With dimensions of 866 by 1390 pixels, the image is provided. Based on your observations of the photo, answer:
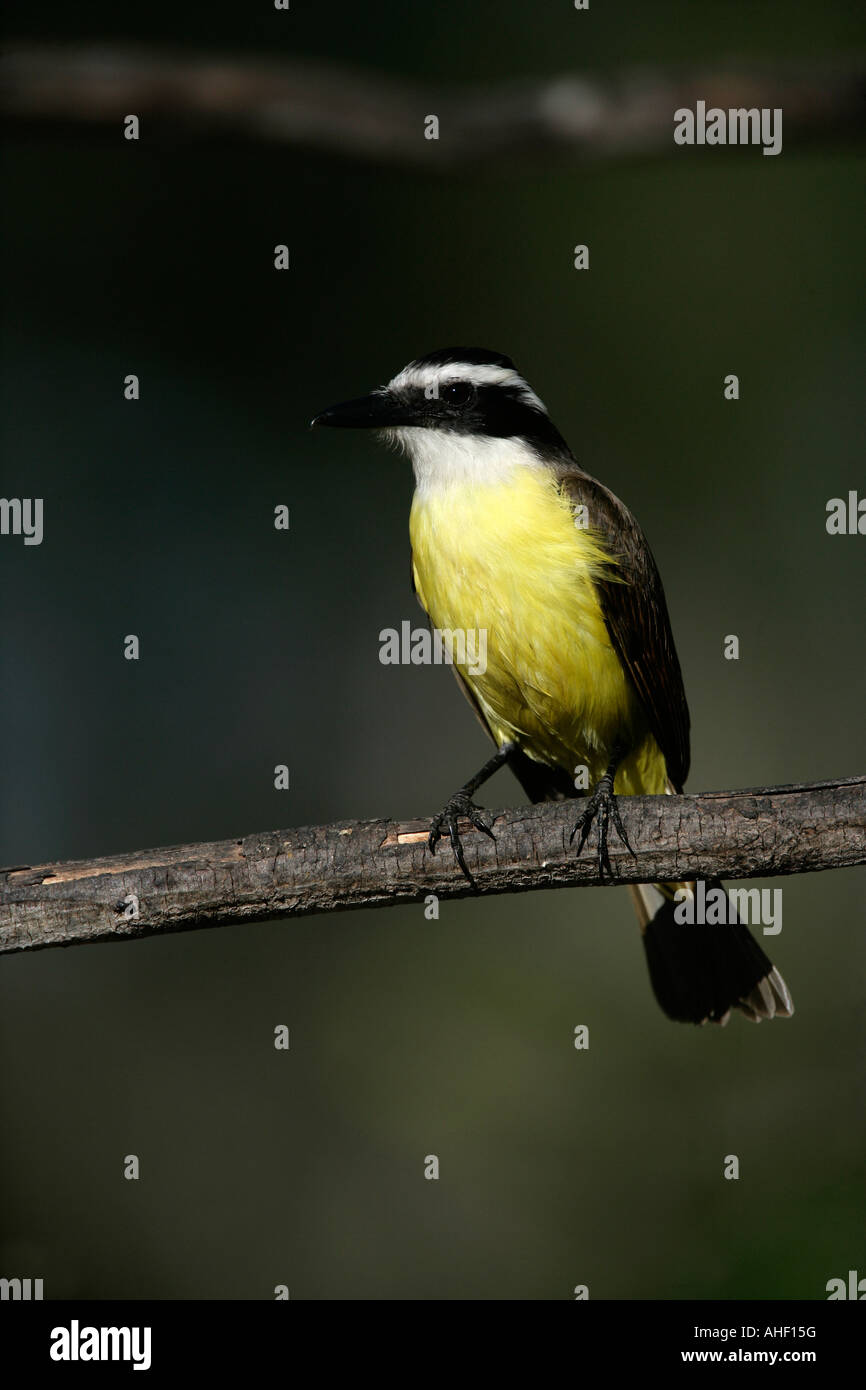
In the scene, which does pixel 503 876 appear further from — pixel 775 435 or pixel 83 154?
pixel 83 154

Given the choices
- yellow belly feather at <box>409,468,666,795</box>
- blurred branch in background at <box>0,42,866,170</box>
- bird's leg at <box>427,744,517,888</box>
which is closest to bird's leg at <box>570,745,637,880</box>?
bird's leg at <box>427,744,517,888</box>

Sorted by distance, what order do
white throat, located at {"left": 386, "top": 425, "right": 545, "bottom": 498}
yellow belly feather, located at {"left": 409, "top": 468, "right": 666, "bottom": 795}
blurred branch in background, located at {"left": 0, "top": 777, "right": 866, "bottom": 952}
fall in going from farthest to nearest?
white throat, located at {"left": 386, "top": 425, "right": 545, "bottom": 498} < yellow belly feather, located at {"left": 409, "top": 468, "right": 666, "bottom": 795} < blurred branch in background, located at {"left": 0, "top": 777, "right": 866, "bottom": 952}

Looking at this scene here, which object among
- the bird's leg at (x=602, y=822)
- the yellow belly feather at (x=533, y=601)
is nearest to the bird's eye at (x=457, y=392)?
the yellow belly feather at (x=533, y=601)

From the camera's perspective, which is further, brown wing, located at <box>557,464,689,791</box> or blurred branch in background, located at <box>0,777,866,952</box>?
brown wing, located at <box>557,464,689,791</box>

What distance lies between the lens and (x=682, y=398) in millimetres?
7711

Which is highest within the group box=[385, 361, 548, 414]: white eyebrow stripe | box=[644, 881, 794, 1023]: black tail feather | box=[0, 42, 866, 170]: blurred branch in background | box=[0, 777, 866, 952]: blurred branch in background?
box=[0, 42, 866, 170]: blurred branch in background

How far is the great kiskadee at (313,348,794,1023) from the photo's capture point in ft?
13.7

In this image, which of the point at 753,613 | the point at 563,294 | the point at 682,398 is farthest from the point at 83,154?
the point at 753,613

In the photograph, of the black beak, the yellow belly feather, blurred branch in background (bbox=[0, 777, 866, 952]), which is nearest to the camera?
blurred branch in background (bbox=[0, 777, 866, 952])

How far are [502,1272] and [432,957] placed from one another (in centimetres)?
182

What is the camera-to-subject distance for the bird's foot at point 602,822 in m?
3.53

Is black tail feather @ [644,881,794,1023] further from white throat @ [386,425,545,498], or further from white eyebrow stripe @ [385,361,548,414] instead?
white eyebrow stripe @ [385,361,548,414]

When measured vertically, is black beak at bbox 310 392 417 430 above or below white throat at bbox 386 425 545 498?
above

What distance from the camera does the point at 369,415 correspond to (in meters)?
4.49
